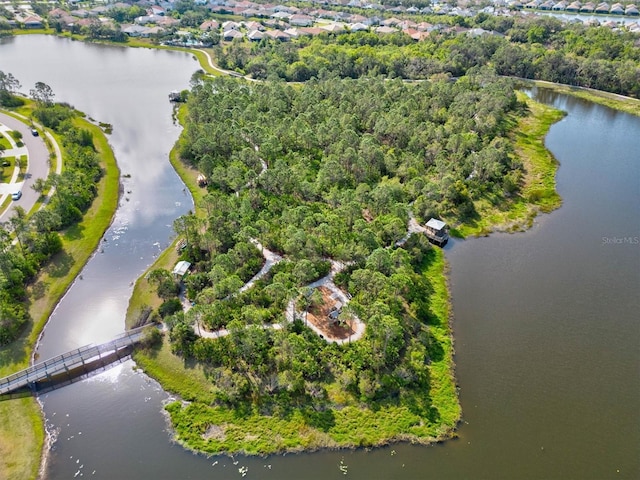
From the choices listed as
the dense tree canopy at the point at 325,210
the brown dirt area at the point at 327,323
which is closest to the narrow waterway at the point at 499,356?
the dense tree canopy at the point at 325,210

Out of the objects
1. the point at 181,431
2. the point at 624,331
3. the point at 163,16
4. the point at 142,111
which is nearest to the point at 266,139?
the point at 142,111

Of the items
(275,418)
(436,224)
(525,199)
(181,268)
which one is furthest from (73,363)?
(525,199)

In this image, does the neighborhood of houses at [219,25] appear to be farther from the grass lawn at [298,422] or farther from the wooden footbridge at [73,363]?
the grass lawn at [298,422]

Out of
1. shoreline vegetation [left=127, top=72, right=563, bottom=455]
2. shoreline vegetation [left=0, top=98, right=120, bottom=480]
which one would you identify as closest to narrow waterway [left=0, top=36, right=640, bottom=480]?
shoreline vegetation [left=127, top=72, right=563, bottom=455]

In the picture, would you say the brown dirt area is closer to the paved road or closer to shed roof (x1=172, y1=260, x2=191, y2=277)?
shed roof (x1=172, y1=260, x2=191, y2=277)

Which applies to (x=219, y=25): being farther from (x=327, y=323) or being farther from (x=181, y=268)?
(x=327, y=323)
